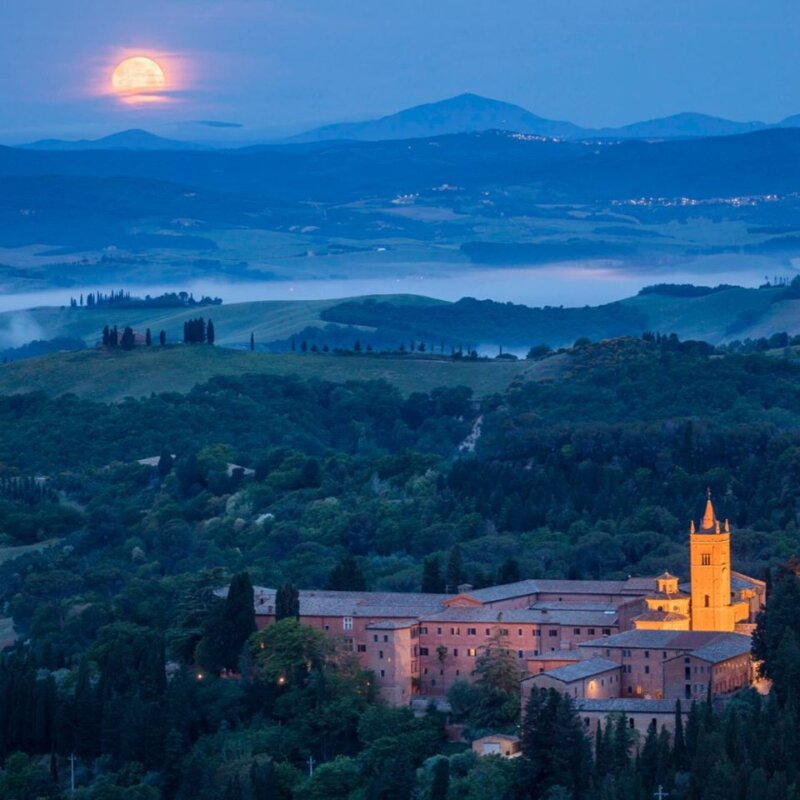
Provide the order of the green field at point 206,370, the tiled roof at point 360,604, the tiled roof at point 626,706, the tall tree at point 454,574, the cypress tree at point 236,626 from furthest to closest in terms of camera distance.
A: the green field at point 206,370, the tall tree at point 454,574, the cypress tree at point 236,626, the tiled roof at point 360,604, the tiled roof at point 626,706

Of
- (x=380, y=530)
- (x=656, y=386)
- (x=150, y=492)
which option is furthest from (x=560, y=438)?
(x=656, y=386)

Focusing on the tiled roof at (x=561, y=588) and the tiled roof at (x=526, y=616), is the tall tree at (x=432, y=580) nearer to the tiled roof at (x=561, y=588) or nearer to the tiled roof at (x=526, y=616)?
the tiled roof at (x=561, y=588)

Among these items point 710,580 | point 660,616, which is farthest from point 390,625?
point 710,580

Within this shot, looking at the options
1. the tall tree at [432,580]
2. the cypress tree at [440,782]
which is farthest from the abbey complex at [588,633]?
the tall tree at [432,580]

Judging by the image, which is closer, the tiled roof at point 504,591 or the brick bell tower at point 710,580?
the brick bell tower at point 710,580

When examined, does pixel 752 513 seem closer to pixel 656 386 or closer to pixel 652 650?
pixel 652 650

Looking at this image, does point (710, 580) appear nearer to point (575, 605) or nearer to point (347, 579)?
point (575, 605)

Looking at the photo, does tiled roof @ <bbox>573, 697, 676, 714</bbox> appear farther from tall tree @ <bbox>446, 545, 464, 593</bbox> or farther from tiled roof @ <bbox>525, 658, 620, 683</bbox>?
tall tree @ <bbox>446, 545, 464, 593</bbox>
